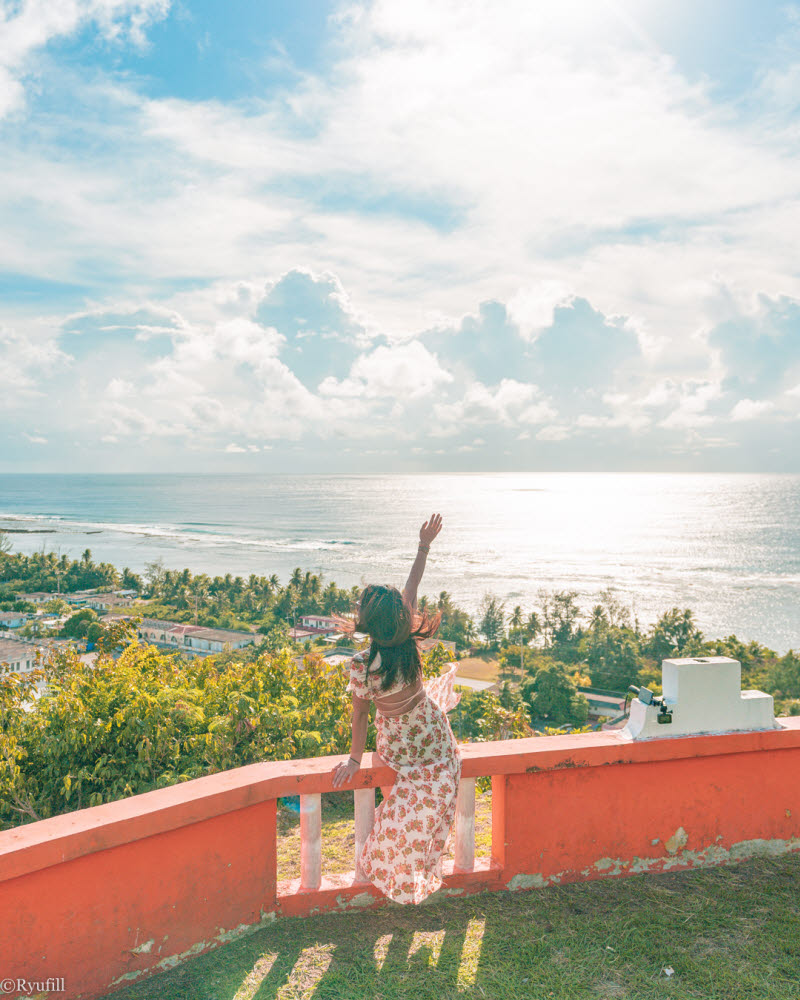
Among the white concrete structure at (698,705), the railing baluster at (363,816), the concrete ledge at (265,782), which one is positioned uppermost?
the white concrete structure at (698,705)

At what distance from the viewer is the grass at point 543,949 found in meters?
2.46

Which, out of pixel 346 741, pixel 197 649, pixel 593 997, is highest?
pixel 593 997

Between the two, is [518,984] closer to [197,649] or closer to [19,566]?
[197,649]

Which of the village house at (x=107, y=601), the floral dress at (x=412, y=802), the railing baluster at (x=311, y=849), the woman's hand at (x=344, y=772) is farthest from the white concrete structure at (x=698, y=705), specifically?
the village house at (x=107, y=601)

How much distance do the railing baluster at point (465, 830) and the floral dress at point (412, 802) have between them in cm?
24

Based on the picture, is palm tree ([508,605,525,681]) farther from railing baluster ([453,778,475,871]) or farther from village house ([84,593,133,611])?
railing baluster ([453,778,475,871])

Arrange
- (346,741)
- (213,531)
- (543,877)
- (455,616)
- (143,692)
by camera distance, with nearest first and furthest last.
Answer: (543,877), (143,692), (346,741), (455,616), (213,531)

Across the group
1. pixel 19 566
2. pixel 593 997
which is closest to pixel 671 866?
pixel 593 997

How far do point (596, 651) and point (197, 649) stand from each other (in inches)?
1092

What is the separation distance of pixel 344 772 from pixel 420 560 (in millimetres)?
934

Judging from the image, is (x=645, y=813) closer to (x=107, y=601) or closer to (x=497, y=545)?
(x=107, y=601)

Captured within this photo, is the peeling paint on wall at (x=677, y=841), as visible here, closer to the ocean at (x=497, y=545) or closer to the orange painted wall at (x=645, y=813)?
the orange painted wall at (x=645, y=813)

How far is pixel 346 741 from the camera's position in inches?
236

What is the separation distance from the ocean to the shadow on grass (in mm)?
40678
